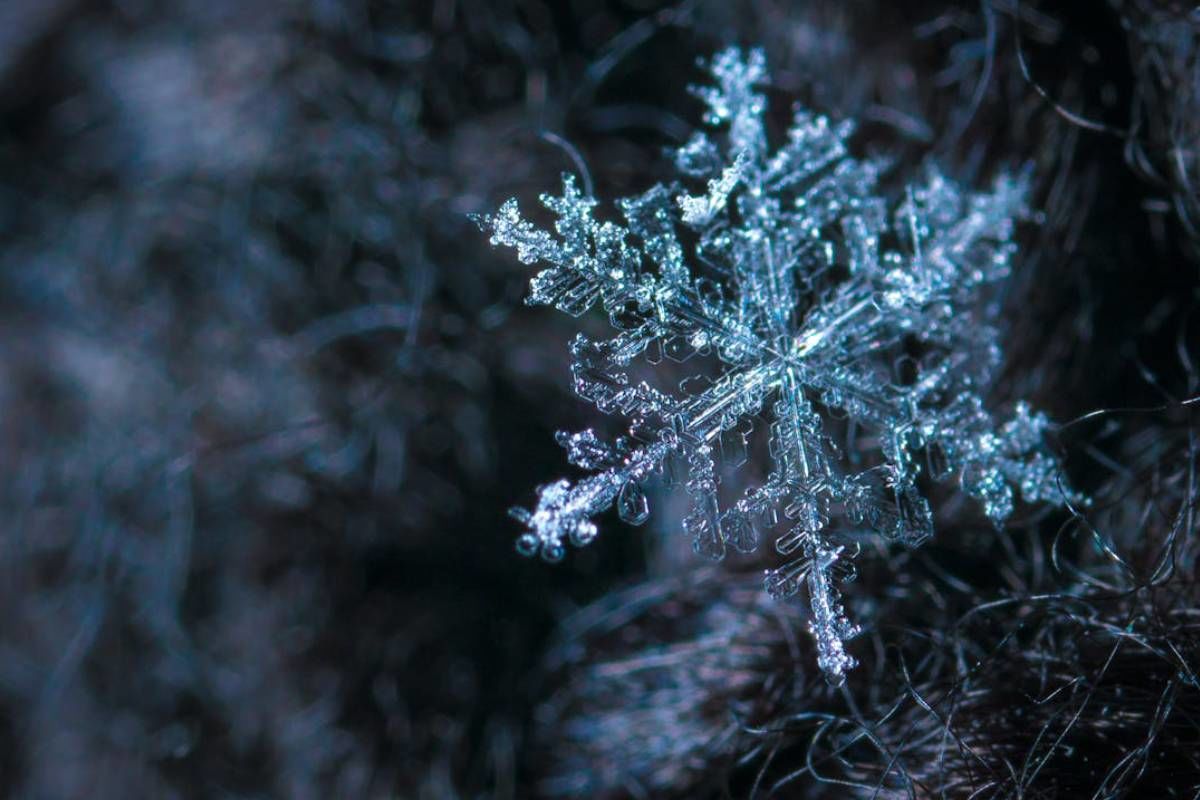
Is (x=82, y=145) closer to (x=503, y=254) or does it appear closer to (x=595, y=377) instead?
(x=503, y=254)

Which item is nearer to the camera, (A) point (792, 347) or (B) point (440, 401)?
(A) point (792, 347)

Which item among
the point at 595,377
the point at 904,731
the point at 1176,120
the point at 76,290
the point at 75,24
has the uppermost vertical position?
the point at 75,24

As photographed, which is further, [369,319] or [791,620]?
[369,319]

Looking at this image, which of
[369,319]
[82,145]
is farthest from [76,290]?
[369,319]

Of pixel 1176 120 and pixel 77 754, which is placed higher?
pixel 1176 120
